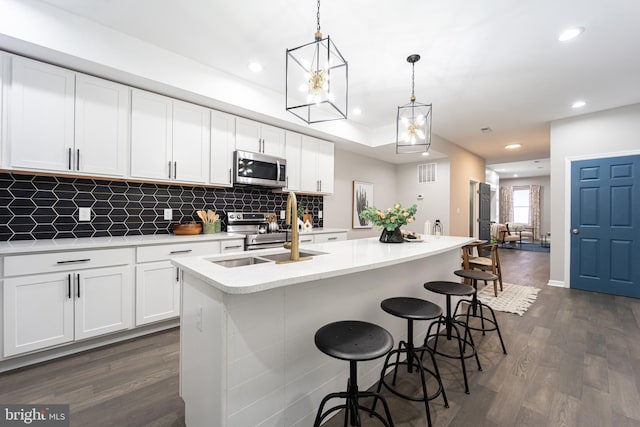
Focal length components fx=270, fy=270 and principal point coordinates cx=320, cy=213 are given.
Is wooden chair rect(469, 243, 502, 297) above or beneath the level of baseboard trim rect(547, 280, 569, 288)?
above

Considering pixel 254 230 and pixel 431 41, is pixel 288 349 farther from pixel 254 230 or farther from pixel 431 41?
pixel 431 41

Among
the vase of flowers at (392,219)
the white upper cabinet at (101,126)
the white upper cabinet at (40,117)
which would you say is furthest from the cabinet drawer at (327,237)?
the white upper cabinet at (40,117)

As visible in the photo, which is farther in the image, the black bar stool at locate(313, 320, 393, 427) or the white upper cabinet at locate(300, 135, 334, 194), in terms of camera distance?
the white upper cabinet at locate(300, 135, 334, 194)

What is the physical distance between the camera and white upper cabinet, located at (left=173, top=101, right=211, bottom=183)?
302cm

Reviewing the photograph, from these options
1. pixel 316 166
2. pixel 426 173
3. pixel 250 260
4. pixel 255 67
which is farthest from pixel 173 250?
pixel 426 173

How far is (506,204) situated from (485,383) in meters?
12.1

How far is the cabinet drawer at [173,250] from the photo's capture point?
258 cm

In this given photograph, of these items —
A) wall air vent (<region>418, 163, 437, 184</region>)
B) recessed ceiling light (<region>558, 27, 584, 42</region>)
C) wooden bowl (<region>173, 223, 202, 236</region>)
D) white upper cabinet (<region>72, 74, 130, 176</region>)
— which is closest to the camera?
recessed ceiling light (<region>558, 27, 584, 42</region>)

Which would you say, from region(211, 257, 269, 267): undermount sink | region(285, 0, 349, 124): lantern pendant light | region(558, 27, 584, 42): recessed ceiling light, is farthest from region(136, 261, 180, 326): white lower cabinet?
region(558, 27, 584, 42): recessed ceiling light

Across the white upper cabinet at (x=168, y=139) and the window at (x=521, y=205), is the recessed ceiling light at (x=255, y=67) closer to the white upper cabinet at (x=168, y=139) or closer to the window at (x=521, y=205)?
the white upper cabinet at (x=168, y=139)

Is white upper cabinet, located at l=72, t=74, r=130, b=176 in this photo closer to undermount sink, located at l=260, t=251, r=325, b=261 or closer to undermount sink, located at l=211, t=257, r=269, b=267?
undermount sink, located at l=211, t=257, r=269, b=267

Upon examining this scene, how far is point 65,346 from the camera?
7.46 feet

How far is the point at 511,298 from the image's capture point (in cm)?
388

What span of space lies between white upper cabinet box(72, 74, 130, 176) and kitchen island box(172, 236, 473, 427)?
179 cm
